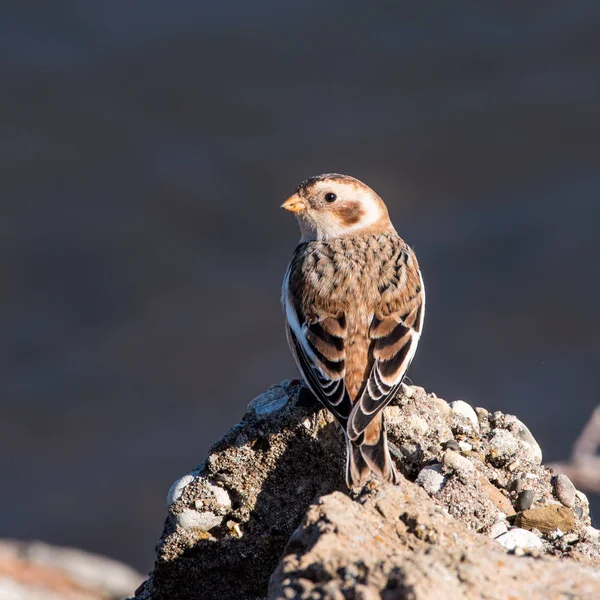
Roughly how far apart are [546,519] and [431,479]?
0.41 m

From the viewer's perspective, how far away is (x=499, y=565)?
7.89 feet

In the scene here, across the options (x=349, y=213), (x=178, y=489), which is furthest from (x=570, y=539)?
(x=349, y=213)

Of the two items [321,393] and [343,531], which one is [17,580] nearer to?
[321,393]

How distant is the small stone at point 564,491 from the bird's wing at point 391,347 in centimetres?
69

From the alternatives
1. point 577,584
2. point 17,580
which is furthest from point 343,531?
point 17,580

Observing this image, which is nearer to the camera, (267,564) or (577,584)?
(577,584)

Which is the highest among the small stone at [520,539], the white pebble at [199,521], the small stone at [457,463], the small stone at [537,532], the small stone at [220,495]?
the small stone at [457,463]

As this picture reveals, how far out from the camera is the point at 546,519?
135 inches

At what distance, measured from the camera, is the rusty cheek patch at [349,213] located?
534cm

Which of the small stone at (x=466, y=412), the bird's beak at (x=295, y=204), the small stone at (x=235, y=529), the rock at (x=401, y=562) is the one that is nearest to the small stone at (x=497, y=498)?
the small stone at (x=466, y=412)

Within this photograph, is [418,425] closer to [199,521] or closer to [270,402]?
[270,402]

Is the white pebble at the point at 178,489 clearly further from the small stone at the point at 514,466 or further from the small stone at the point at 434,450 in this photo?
the small stone at the point at 514,466

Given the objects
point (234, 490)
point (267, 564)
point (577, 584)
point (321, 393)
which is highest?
point (321, 393)

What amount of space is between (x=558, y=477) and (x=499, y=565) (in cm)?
151
